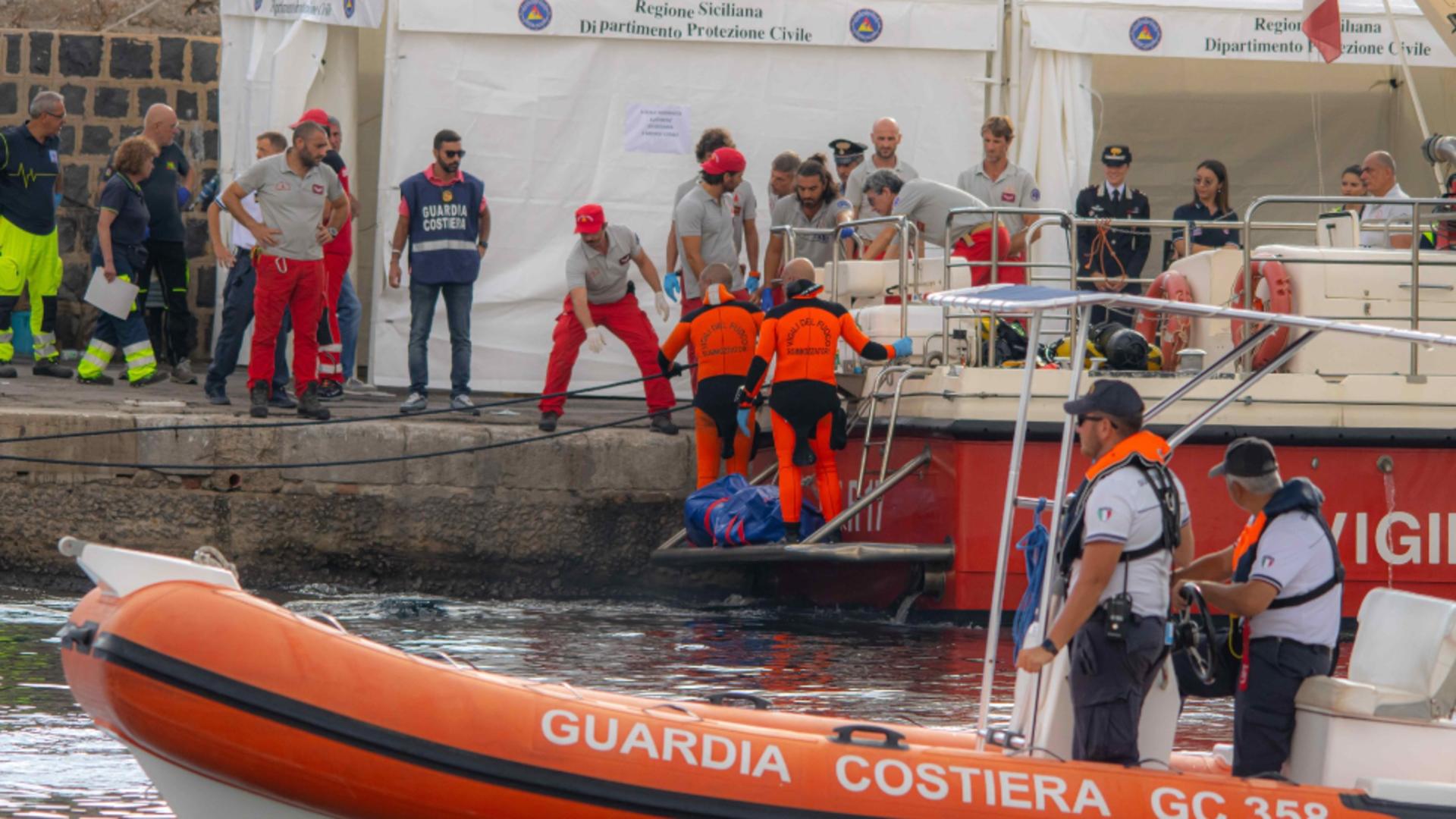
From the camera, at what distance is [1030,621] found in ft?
19.5

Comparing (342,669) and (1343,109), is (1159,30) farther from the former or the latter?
(342,669)

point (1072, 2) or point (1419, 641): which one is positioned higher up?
point (1072, 2)

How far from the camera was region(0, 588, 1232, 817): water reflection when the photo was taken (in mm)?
6723

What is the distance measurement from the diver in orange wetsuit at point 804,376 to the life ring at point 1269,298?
1.61 meters

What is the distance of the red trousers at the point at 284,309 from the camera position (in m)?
10.9

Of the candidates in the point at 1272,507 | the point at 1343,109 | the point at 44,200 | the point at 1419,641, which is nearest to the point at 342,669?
the point at 1272,507

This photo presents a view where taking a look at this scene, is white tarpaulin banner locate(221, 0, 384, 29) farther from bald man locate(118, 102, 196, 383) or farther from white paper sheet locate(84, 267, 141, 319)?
white paper sheet locate(84, 267, 141, 319)

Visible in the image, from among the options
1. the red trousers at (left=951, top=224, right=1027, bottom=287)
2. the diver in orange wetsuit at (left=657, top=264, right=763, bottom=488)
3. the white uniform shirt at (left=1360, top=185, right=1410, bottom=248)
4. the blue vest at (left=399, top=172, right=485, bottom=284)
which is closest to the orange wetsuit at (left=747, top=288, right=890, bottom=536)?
the diver in orange wetsuit at (left=657, top=264, right=763, bottom=488)

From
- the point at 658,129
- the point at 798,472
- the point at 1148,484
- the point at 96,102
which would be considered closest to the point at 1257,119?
the point at 658,129

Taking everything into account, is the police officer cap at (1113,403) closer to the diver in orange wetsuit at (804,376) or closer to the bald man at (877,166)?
the diver in orange wetsuit at (804,376)

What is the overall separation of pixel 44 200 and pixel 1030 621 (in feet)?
27.3

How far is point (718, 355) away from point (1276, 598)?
5323 mm

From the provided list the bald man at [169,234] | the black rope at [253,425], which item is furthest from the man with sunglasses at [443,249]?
the bald man at [169,234]

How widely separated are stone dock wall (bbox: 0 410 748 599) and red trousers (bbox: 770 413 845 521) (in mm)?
1200
